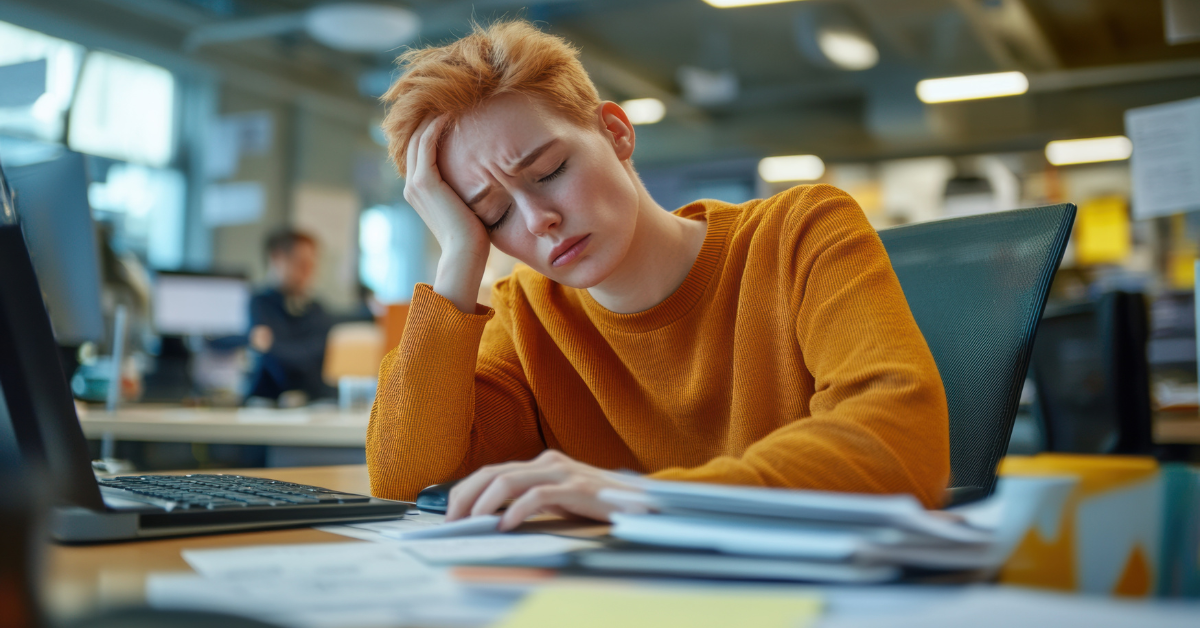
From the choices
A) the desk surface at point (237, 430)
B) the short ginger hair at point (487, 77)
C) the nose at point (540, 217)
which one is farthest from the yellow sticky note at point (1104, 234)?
the nose at point (540, 217)

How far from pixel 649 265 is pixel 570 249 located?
0.14 metres

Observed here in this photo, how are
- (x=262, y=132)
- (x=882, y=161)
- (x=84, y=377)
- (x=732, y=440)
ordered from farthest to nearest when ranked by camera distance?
(x=882, y=161) < (x=262, y=132) < (x=84, y=377) < (x=732, y=440)

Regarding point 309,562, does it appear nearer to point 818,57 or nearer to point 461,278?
point 461,278

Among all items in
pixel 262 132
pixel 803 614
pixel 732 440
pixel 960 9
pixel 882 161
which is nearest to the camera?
pixel 803 614

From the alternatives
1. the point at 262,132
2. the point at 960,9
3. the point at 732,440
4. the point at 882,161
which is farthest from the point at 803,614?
the point at 882,161

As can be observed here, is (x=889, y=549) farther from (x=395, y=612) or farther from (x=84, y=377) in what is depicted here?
(x=84, y=377)

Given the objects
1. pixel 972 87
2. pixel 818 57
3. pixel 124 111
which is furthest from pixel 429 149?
pixel 972 87

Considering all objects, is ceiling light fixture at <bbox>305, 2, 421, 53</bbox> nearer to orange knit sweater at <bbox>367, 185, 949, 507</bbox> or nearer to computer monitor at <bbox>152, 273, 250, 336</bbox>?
computer monitor at <bbox>152, 273, 250, 336</bbox>

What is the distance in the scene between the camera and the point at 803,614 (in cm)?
38

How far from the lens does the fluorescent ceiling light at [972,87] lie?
6.29 metres

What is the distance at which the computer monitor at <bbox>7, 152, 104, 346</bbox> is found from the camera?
4.93ft

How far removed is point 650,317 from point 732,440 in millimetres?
186

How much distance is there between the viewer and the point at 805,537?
0.47 meters

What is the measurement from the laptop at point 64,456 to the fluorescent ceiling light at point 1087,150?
23.9 feet
